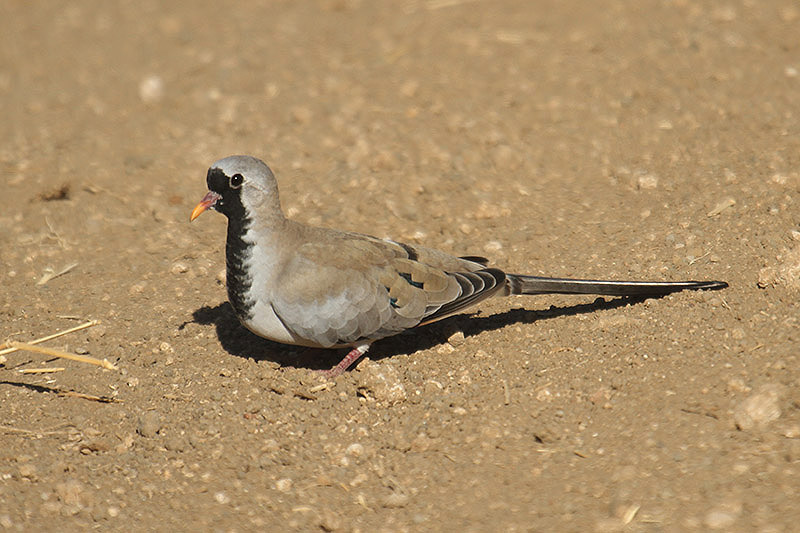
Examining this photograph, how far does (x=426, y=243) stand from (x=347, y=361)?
147 centimetres

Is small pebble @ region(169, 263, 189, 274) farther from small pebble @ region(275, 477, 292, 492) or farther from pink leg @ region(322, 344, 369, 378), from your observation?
small pebble @ region(275, 477, 292, 492)

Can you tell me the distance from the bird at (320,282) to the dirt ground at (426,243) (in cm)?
26

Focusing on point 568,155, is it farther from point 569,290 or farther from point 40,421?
point 40,421

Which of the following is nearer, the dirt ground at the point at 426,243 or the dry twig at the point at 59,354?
the dirt ground at the point at 426,243

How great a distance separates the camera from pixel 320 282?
193 inches

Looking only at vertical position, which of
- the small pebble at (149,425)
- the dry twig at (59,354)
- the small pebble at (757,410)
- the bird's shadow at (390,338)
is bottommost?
the bird's shadow at (390,338)

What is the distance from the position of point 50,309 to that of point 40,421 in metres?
1.19

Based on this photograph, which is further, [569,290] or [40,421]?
[569,290]

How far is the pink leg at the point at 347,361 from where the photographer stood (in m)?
5.06

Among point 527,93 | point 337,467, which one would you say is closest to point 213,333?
point 337,467

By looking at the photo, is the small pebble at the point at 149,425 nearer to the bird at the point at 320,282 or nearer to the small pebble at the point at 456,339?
the bird at the point at 320,282

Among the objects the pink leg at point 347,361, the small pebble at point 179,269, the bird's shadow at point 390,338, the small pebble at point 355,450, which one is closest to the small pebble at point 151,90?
the small pebble at point 179,269

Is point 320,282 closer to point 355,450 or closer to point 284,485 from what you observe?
point 355,450

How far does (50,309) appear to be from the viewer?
18.9 feet
